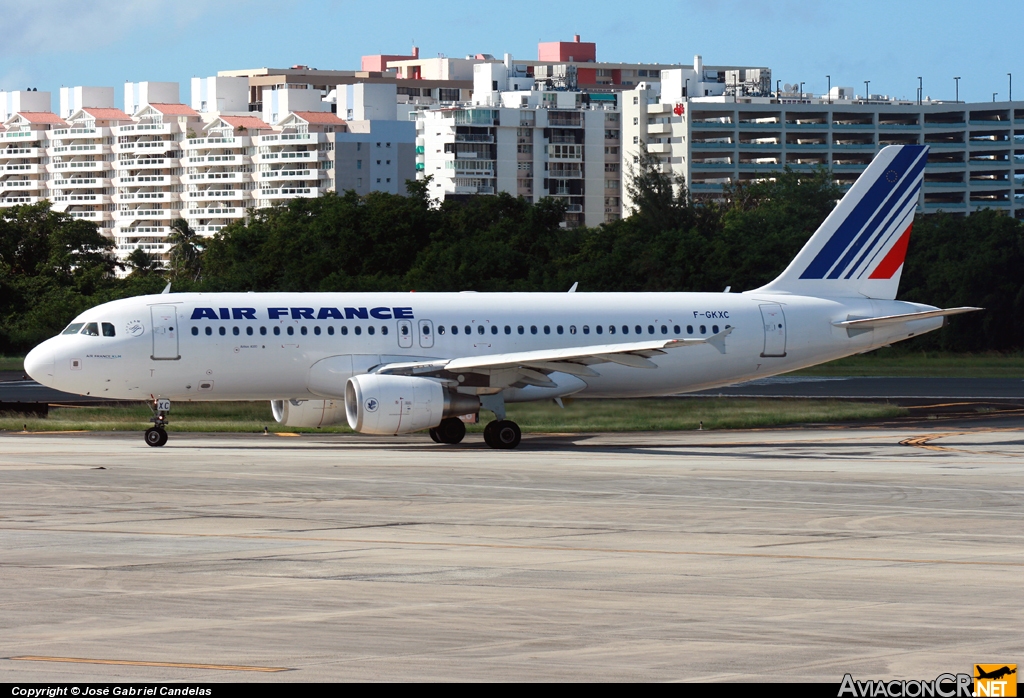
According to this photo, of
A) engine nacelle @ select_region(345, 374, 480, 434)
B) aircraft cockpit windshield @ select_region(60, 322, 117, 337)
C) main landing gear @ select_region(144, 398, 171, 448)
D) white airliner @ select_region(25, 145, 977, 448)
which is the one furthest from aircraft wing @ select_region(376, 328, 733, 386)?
aircraft cockpit windshield @ select_region(60, 322, 117, 337)

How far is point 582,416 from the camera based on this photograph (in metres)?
47.1

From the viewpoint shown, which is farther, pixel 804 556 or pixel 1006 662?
pixel 804 556

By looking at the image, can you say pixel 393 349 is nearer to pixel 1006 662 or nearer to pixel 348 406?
pixel 348 406

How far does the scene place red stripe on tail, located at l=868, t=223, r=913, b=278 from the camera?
46.3 meters

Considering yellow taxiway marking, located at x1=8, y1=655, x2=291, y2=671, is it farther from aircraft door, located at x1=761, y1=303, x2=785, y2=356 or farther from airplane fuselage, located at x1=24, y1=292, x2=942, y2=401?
aircraft door, located at x1=761, y1=303, x2=785, y2=356

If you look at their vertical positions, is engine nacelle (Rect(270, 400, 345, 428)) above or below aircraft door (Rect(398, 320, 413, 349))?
below

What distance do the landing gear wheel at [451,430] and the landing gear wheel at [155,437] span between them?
764 centimetres

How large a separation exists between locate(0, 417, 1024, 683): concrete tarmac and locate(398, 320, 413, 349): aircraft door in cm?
526

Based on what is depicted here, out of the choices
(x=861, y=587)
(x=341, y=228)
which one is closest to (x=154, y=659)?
(x=861, y=587)

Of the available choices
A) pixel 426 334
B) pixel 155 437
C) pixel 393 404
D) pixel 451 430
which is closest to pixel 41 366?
pixel 155 437

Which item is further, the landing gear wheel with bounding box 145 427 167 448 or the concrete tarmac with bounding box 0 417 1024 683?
the landing gear wheel with bounding box 145 427 167 448

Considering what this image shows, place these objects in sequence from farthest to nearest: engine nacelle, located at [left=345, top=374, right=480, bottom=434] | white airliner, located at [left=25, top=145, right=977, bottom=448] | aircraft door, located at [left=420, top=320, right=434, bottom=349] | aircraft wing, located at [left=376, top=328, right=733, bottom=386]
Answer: aircraft door, located at [left=420, top=320, right=434, bottom=349], white airliner, located at [left=25, top=145, right=977, bottom=448], aircraft wing, located at [left=376, top=328, right=733, bottom=386], engine nacelle, located at [left=345, top=374, right=480, bottom=434]

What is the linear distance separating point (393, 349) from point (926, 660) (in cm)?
2848

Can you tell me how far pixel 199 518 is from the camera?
25250mm
